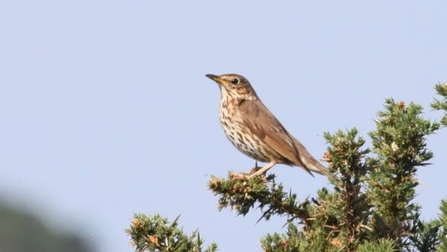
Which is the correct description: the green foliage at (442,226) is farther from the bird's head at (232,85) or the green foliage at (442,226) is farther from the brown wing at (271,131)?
the bird's head at (232,85)

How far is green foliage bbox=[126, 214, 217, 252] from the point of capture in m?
6.94

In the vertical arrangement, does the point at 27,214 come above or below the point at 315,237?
above

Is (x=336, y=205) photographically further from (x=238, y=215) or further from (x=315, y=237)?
(x=238, y=215)

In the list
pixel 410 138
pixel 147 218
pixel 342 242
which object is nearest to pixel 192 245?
pixel 147 218

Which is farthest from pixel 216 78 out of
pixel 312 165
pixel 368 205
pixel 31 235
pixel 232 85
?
pixel 31 235

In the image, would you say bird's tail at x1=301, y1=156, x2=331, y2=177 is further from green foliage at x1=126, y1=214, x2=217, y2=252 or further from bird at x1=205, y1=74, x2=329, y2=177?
green foliage at x1=126, y1=214, x2=217, y2=252

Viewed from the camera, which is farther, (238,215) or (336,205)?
(238,215)

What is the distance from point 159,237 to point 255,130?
4950 mm

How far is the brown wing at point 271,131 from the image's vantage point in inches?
450

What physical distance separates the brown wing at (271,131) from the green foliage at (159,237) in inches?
158

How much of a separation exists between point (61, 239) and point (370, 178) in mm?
72234

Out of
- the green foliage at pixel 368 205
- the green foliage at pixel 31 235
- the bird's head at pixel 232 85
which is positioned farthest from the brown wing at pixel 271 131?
the green foliage at pixel 31 235

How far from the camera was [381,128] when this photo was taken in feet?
24.1

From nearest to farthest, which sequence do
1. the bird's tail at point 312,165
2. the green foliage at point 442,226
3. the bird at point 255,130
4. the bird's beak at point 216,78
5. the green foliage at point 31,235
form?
the green foliage at point 442,226 < the bird's tail at point 312,165 < the bird at point 255,130 < the bird's beak at point 216,78 < the green foliage at point 31,235
